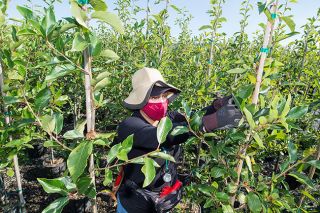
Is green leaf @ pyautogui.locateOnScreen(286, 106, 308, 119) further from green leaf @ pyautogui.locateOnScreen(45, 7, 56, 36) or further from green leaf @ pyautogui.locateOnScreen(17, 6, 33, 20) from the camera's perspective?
green leaf @ pyautogui.locateOnScreen(17, 6, 33, 20)

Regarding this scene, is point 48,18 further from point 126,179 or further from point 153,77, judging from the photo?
point 126,179

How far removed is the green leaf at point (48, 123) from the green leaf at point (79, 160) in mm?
261

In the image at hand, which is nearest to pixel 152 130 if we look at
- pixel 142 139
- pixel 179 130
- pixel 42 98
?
pixel 142 139

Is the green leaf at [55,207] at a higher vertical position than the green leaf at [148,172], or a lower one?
lower

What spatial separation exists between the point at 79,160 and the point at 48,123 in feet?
1.03

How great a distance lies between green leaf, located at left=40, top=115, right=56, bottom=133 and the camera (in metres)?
1.13

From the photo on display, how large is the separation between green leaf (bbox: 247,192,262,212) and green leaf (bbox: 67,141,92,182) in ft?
3.03

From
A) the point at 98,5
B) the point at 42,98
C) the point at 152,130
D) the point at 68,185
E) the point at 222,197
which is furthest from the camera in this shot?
the point at 152,130

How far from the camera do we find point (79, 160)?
958 mm

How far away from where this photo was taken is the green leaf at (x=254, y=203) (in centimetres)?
133

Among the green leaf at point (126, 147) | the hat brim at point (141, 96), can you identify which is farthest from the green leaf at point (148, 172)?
the hat brim at point (141, 96)

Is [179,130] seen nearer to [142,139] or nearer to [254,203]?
[142,139]

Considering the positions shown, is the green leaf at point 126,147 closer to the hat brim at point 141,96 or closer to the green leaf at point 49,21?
the green leaf at point 49,21

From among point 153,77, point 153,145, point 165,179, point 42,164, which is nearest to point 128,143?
point 153,145
